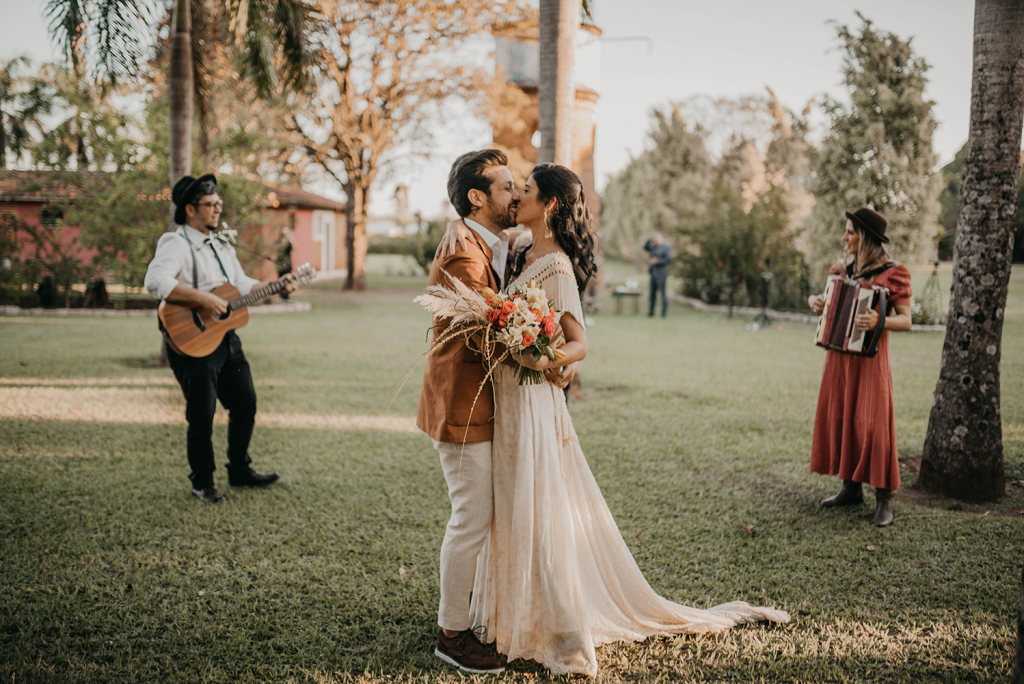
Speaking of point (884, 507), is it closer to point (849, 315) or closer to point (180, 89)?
point (849, 315)

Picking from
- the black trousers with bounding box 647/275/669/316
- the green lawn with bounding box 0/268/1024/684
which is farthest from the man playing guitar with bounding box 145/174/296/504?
the black trousers with bounding box 647/275/669/316

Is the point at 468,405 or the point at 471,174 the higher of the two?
the point at 471,174

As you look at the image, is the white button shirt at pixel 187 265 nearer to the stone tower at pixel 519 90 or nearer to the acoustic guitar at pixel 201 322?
the acoustic guitar at pixel 201 322

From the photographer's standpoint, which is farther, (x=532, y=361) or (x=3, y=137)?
(x=3, y=137)

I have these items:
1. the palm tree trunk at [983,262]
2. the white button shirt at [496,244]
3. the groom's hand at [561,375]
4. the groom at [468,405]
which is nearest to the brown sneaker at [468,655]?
the groom at [468,405]

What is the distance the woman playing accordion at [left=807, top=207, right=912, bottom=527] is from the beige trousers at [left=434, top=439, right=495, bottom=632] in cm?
299

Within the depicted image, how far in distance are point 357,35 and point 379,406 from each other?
16208 mm

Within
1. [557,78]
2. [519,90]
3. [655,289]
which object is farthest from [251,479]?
[519,90]

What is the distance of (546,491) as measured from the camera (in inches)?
112

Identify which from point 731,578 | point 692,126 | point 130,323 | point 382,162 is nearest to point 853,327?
point 731,578

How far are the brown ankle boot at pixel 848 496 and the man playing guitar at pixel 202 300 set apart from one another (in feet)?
14.2

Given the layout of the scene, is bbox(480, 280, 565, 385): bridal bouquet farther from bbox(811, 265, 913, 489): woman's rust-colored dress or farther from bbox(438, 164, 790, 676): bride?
bbox(811, 265, 913, 489): woman's rust-colored dress

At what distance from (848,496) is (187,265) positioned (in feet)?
16.7

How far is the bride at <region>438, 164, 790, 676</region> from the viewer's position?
2836mm
